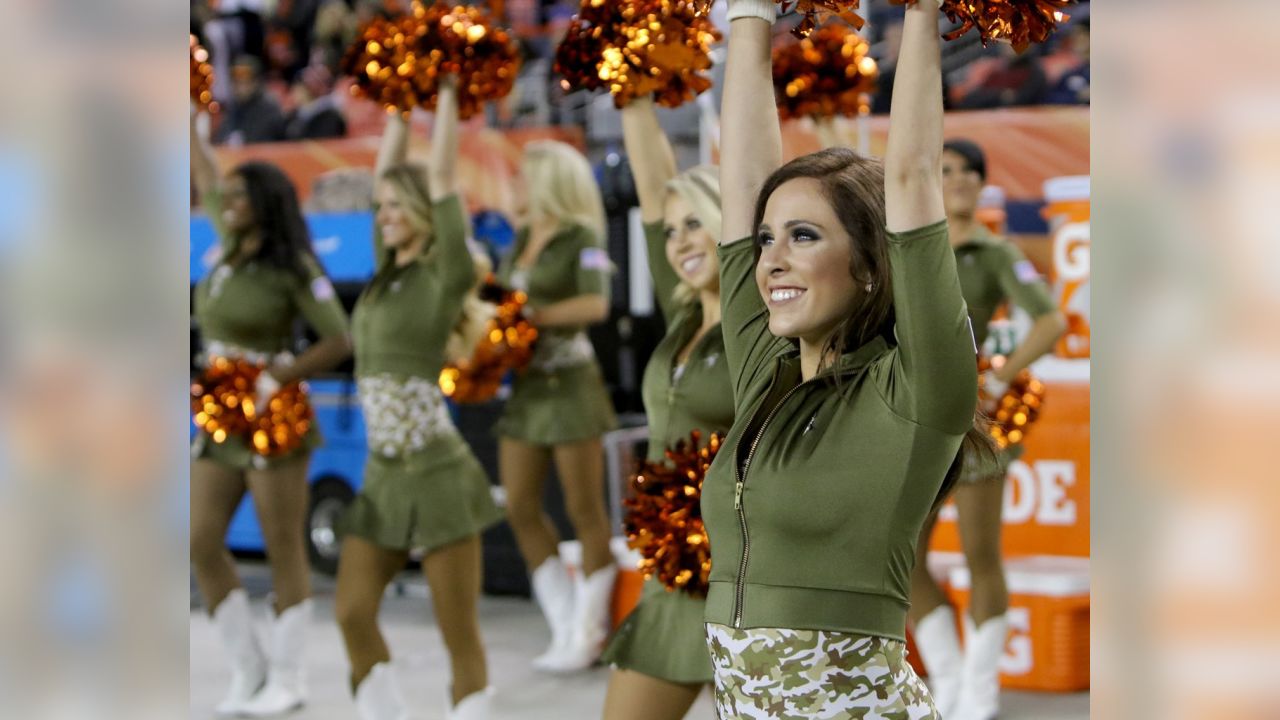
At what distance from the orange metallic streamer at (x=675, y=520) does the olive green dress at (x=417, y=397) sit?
134 centimetres

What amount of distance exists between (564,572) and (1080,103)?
114 inches

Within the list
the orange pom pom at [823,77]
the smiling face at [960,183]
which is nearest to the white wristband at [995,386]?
the smiling face at [960,183]

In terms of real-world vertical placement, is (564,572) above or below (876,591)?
below

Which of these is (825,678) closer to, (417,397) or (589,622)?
(417,397)

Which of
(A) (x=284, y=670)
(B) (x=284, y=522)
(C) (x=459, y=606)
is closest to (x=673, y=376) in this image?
(C) (x=459, y=606)

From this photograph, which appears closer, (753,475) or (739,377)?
(753,475)

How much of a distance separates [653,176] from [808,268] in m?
→ 1.31

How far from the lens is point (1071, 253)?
17.1 ft

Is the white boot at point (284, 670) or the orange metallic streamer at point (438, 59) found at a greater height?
the orange metallic streamer at point (438, 59)

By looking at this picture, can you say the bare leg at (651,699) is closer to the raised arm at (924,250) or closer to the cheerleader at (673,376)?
the cheerleader at (673,376)

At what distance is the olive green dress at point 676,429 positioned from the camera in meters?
2.77
